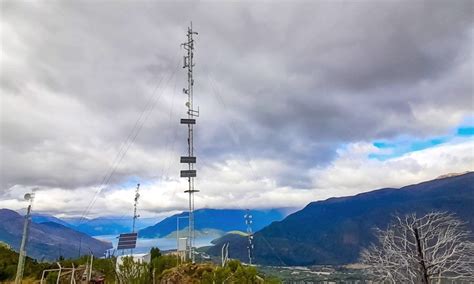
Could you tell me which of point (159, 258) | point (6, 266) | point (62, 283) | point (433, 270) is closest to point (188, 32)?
point (159, 258)

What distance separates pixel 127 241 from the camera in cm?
2741

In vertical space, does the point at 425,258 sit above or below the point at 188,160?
below

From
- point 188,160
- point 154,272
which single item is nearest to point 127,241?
point 154,272

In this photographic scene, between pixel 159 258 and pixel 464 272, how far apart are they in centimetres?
1914

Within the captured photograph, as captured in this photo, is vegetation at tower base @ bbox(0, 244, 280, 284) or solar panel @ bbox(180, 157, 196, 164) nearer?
vegetation at tower base @ bbox(0, 244, 280, 284)

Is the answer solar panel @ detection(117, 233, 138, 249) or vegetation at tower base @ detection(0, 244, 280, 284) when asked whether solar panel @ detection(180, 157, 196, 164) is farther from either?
vegetation at tower base @ detection(0, 244, 280, 284)

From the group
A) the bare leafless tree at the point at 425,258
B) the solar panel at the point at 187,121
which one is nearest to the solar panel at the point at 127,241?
the solar panel at the point at 187,121

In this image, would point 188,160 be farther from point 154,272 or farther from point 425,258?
point 425,258

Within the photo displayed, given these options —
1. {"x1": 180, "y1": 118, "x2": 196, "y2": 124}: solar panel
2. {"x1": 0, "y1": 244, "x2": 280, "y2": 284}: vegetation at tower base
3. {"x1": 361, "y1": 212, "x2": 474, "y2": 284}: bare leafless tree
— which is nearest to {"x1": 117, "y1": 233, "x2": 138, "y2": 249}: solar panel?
{"x1": 0, "y1": 244, "x2": 280, "y2": 284}: vegetation at tower base

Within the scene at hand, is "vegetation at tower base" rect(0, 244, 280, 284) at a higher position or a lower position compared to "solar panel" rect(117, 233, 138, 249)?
lower

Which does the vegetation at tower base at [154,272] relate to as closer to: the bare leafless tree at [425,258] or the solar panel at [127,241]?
the solar panel at [127,241]

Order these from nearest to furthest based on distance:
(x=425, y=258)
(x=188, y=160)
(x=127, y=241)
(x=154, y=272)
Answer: (x=425, y=258), (x=154, y=272), (x=127, y=241), (x=188, y=160)

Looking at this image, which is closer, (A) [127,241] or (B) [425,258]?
(B) [425,258]

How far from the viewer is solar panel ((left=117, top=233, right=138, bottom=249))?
2702 cm
